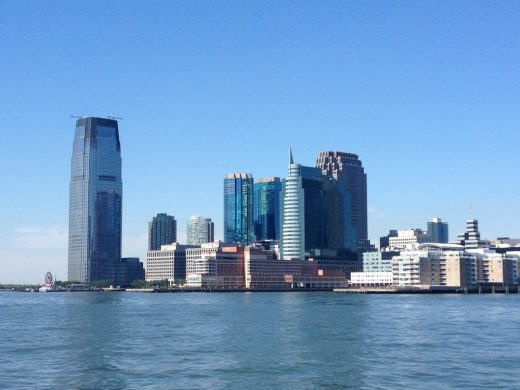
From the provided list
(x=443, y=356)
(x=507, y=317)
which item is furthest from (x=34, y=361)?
→ (x=507, y=317)

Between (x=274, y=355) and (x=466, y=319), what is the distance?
59071 mm

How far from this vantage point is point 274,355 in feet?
243

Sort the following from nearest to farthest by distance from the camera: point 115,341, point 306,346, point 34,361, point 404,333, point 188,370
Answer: point 188,370
point 34,361
point 306,346
point 115,341
point 404,333

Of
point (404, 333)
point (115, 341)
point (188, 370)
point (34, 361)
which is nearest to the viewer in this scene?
point (188, 370)

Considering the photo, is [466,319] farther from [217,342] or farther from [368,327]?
[217,342]

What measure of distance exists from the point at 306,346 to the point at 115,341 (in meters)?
21.8

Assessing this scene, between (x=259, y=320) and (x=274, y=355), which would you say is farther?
(x=259, y=320)

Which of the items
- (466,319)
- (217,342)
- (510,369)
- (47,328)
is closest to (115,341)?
(217,342)

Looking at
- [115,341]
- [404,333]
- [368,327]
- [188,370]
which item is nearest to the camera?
[188,370]

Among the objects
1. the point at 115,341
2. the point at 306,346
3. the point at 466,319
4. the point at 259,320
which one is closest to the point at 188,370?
the point at 306,346

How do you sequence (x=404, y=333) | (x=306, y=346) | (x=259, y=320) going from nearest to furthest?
(x=306, y=346) < (x=404, y=333) < (x=259, y=320)

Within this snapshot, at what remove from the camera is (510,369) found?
64750 millimetres

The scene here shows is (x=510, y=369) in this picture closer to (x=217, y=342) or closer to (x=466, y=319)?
(x=217, y=342)

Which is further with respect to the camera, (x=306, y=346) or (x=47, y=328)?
(x=47, y=328)
